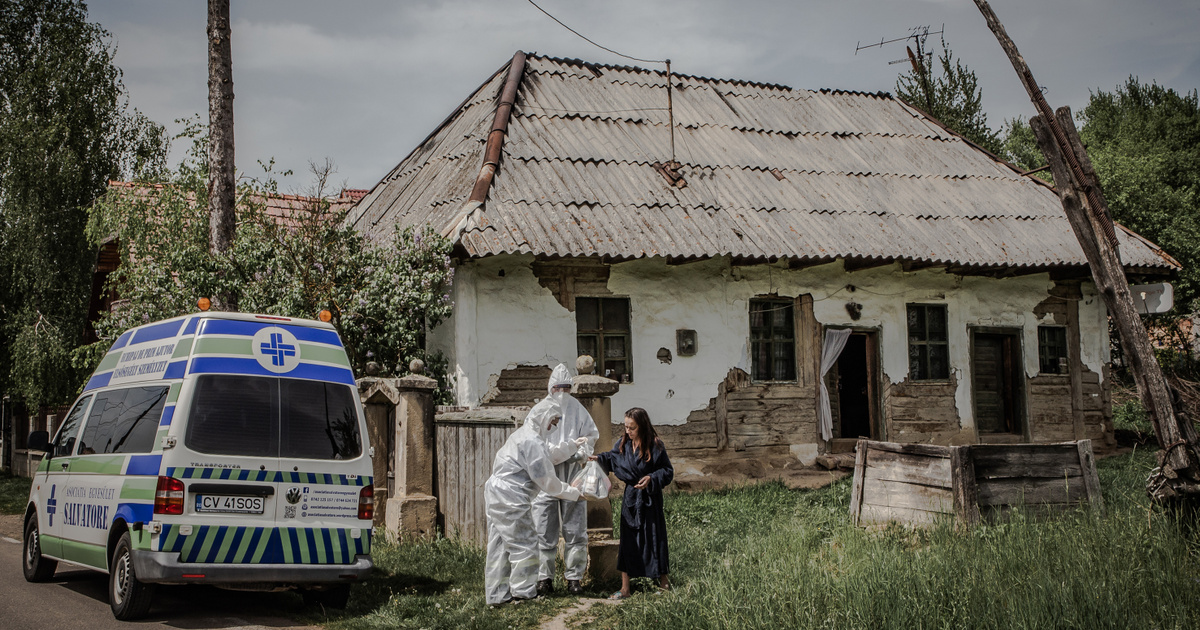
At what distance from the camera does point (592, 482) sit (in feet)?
22.3

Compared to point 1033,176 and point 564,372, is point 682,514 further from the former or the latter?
point 1033,176

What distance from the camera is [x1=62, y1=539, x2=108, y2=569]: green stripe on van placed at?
6.59m

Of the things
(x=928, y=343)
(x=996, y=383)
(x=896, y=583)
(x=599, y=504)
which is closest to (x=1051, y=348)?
(x=996, y=383)

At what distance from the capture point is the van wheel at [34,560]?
7.86m

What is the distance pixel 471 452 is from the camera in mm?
8766

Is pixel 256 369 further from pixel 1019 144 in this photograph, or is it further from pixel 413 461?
pixel 1019 144

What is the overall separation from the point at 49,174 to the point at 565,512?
18823 millimetres

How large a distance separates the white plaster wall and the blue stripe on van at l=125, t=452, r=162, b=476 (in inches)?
214

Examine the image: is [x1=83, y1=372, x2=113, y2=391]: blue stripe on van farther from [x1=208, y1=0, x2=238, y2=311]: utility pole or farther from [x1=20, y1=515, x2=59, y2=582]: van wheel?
[x1=208, y1=0, x2=238, y2=311]: utility pole

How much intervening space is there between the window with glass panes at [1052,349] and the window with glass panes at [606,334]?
721 centimetres

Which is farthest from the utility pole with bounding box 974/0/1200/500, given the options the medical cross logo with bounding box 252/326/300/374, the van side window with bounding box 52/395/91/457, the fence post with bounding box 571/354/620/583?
the van side window with bounding box 52/395/91/457

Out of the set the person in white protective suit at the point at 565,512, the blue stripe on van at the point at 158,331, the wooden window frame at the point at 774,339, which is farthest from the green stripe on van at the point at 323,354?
the wooden window frame at the point at 774,339

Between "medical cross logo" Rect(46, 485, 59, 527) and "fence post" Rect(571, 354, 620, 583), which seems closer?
"fence post" Rect(571, 354, 620, 583)

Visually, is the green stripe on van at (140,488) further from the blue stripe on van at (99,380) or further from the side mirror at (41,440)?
the side mirror at (41,440)
